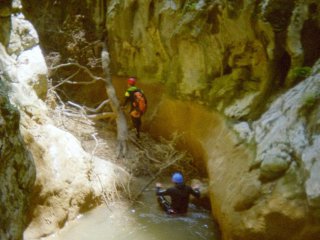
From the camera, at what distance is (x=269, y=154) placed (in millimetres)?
5523

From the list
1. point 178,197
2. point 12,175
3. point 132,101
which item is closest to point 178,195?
point 178,197

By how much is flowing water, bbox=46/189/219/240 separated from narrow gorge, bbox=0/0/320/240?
23 centimetres

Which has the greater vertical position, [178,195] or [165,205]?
[178,195]

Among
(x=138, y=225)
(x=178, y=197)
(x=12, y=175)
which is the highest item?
(x=12, y=175)

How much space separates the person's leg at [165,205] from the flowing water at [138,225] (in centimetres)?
10

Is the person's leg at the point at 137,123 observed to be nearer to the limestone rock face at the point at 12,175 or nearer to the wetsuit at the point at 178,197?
the wetsuit at the point at 178,197

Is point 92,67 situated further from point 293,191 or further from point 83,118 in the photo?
point 293,191

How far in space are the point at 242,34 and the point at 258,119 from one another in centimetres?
183

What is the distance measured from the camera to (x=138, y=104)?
30.6 feet

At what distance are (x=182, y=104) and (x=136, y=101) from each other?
1.16 meters

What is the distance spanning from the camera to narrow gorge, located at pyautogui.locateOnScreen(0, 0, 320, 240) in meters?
5.03

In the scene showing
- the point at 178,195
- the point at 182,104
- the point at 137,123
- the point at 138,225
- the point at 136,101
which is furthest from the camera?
the point at 137,123

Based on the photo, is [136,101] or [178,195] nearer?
[178,195]

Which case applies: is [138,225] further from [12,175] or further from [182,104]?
[182,104]
